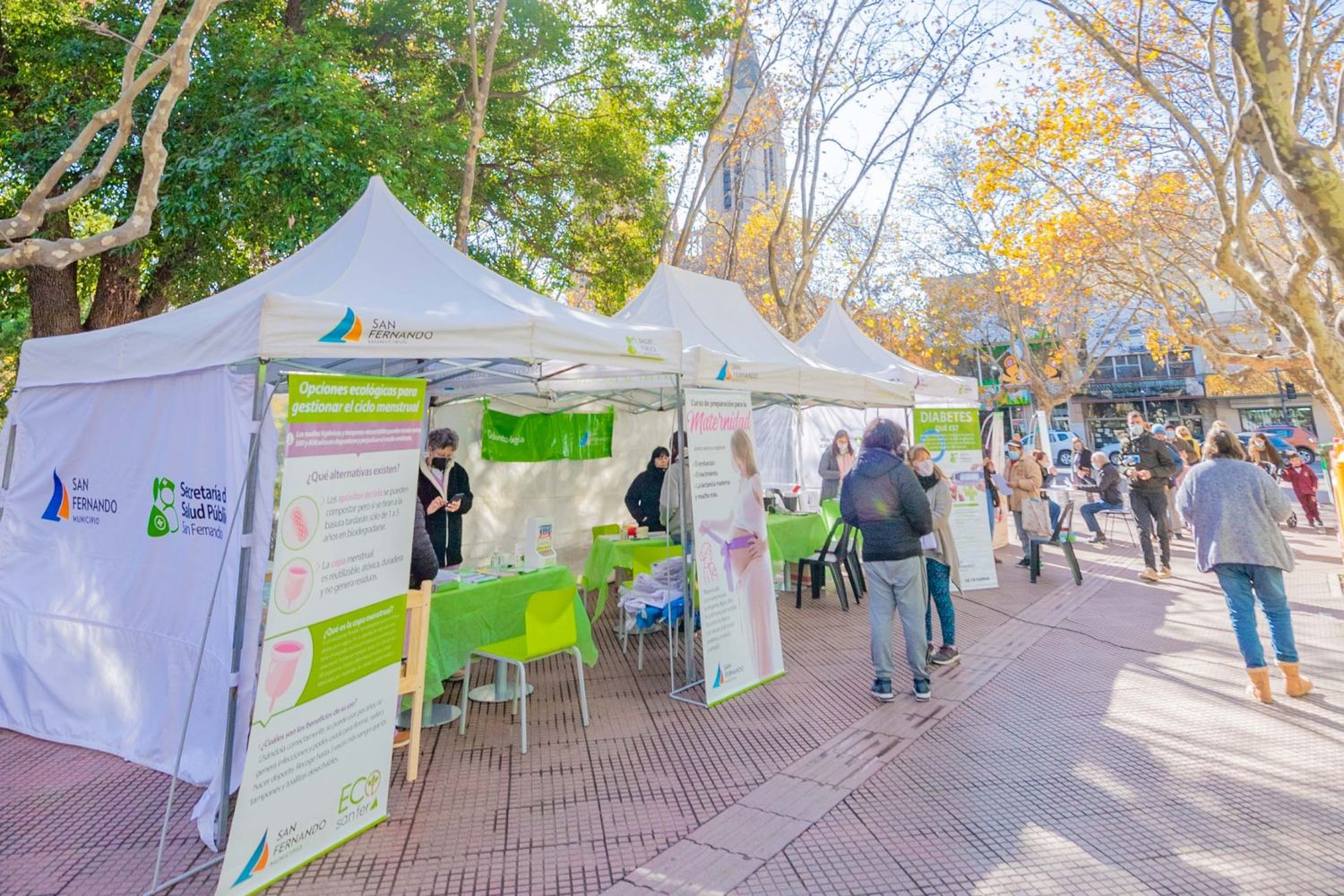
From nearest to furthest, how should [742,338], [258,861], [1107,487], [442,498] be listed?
[258,861] → [442,498] → [742,338] → [1107,487]

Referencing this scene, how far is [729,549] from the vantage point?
4836 millimetres

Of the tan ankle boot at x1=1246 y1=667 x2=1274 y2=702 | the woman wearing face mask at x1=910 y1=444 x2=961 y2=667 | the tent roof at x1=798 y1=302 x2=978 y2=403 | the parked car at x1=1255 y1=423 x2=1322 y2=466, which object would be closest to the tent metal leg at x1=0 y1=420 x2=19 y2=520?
the woman wearing face mask at x1=910 y1=444 x2=961 y2=667

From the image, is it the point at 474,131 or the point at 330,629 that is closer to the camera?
the point at 330,629

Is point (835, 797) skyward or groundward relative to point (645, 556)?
groundward

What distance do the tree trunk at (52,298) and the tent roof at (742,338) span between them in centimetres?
676

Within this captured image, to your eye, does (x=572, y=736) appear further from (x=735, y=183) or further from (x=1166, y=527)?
(x=735, y=183)

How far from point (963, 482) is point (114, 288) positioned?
1087 centimetres

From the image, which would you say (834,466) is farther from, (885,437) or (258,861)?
(258,861)

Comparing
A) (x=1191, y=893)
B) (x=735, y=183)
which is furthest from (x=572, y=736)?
(x=735, y=183)

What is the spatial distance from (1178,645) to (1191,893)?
382 centimetres

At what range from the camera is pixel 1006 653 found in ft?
18.6

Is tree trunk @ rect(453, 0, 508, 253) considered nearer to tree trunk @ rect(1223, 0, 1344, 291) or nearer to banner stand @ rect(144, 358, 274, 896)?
banner stand @ rect(144, 358, 274, 896)

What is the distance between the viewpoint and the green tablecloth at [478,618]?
4.11 metres

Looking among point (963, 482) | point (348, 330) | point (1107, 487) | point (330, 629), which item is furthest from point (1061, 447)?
point (330, 629)
